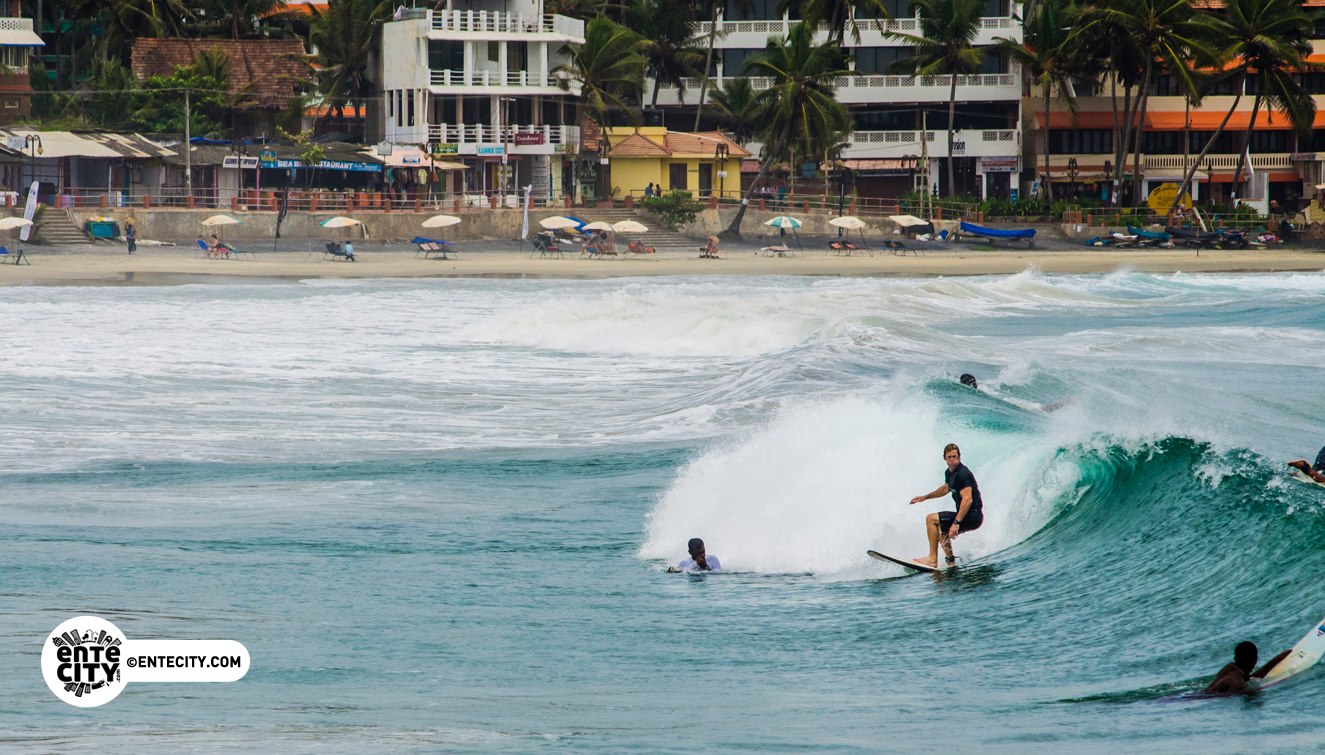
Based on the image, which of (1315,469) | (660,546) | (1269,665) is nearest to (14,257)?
(660,546)

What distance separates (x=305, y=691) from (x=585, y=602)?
10.2 feet

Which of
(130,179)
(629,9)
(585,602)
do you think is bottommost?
(585,602)

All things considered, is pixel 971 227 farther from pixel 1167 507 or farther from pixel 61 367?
pixel 1167 507

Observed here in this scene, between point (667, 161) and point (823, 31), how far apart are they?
41.7 ft

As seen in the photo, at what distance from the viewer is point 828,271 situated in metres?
54.4

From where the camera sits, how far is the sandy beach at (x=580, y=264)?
50281mm

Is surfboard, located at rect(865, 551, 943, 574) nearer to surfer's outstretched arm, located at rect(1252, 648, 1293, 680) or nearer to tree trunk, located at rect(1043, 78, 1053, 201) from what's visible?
surfer's outstretched arm, located at rect(1252, 648, 1293, 680)

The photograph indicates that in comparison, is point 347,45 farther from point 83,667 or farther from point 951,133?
point 83,667

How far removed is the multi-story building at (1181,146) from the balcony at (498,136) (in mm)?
22180

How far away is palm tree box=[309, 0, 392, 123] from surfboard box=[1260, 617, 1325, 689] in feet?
211

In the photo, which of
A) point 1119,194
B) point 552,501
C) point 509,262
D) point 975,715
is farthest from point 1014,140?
point 975,715

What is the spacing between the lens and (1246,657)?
998 cm

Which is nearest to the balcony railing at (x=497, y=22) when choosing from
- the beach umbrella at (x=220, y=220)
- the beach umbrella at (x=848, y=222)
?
the beach umbrella at (x=220, y=220)

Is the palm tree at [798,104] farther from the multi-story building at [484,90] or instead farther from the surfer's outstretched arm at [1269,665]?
the surfer's outstretched arm at [1269,665]
